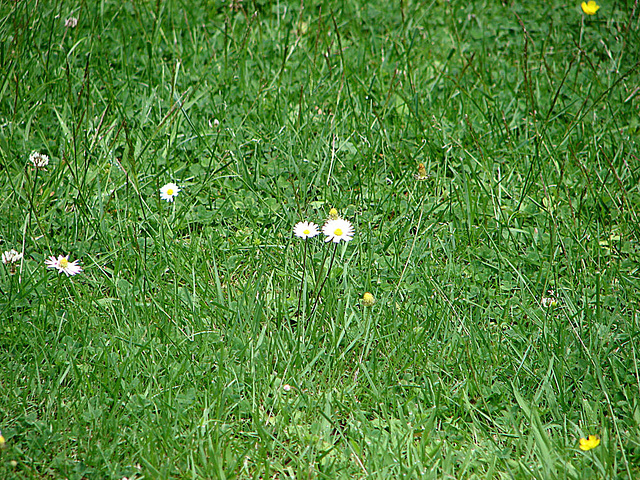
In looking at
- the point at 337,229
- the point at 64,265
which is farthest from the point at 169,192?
the point at 337,229

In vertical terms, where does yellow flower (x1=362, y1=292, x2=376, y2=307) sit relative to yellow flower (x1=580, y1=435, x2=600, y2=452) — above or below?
below

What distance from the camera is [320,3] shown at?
375cm

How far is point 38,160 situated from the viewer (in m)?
2.70

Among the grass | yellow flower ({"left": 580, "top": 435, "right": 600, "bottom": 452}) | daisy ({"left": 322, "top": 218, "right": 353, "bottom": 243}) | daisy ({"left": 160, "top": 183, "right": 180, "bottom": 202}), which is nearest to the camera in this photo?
yellow flower ({"left": 580, "top": 435, "right": 600, "bottom": 452})

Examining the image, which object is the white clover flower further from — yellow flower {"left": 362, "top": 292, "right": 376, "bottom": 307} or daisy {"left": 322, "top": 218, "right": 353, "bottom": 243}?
yellow flower {"left": 362, "top": 292, "right": 376, "bottom": 307}

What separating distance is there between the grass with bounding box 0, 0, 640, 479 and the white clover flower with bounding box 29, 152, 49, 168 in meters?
0.04

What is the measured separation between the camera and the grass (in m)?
1.91

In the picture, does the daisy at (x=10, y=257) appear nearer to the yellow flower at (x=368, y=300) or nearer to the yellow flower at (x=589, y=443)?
the yellow flower at (x=368, y=300)

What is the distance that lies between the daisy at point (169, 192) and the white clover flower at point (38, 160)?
0.55 metres

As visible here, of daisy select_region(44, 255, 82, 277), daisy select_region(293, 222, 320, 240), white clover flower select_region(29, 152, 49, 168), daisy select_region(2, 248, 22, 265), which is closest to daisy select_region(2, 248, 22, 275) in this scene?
daisy select_region(2, 248, 22, 265)

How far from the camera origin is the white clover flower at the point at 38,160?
106 inches

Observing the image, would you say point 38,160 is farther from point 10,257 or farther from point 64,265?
point 64,265

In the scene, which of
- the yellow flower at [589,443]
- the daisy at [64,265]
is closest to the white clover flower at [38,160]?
the daisy at [64,265]

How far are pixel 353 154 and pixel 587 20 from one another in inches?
76.0
